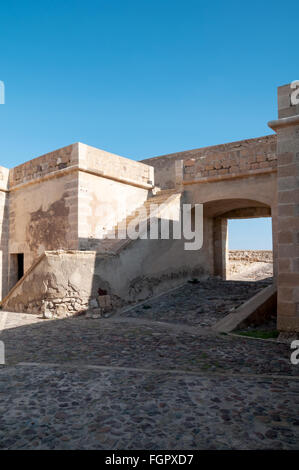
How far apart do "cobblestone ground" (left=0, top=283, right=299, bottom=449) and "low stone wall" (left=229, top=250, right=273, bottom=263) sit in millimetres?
12987

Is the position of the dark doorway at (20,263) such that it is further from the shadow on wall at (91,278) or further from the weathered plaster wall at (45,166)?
the shadow on wall at (91,278)

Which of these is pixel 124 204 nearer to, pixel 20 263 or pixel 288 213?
pixel 20 263

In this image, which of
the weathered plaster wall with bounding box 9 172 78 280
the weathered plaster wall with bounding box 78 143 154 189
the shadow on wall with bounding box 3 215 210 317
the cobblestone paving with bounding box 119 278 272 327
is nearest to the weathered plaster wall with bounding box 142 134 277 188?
the weathered plaster wall with bounding box 78 143 154 189

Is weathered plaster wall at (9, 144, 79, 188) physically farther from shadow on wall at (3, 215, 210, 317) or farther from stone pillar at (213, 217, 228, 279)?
stone pillar at (213, 217, 228, 279)

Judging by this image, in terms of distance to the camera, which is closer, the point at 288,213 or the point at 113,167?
the point at 288,213

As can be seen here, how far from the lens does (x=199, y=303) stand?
8.88m

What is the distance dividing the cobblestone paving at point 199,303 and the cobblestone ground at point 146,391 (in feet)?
4.74

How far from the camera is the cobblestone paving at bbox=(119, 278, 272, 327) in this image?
7839 millimetres

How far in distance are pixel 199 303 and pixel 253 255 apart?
36.1ft

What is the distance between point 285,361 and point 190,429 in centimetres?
243

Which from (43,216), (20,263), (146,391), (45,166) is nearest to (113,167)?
(45,166)

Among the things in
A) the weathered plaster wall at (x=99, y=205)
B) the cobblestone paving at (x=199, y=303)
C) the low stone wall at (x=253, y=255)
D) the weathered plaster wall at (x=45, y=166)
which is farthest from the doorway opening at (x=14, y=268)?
the low stone wall at (x=253, y=255)
